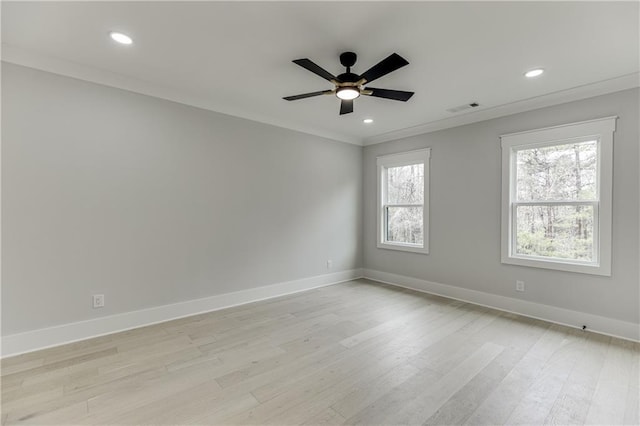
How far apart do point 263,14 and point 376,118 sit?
259 cm

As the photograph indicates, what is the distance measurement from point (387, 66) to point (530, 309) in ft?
11.2

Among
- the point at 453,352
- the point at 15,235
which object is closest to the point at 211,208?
the point at 15,235

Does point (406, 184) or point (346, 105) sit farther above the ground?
point (346, 105)

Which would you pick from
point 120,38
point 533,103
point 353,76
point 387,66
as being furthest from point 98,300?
point 533,103

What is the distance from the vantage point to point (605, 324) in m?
3.11

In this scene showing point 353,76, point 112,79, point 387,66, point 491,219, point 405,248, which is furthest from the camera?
point 405,248

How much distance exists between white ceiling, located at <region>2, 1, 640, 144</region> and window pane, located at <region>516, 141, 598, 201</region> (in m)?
0.61

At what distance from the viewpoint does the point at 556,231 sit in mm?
3527

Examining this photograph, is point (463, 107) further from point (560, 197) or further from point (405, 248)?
point (405, 248)

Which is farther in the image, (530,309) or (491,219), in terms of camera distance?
(491,219)

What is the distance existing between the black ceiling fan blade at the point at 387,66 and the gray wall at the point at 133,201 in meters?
2.24

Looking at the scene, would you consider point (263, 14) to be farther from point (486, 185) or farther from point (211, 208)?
point (486, 185)

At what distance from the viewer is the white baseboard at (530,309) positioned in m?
3.03

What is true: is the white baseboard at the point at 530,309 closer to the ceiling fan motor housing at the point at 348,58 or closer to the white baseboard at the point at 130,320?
the white baseboard at the point at 130,320
